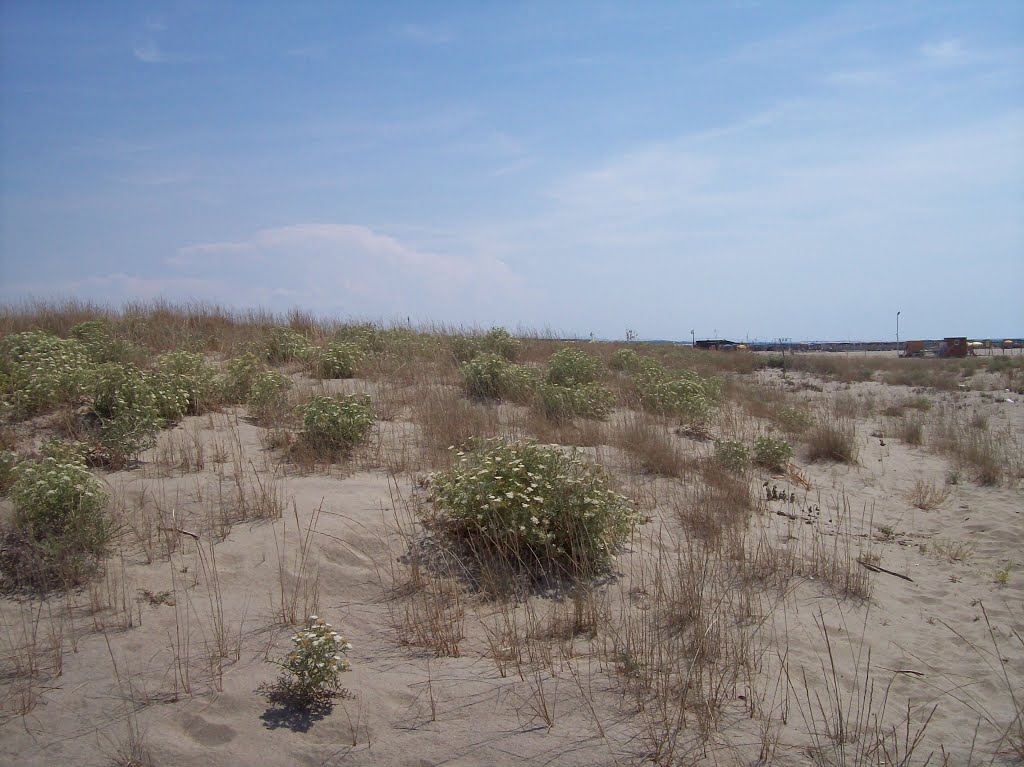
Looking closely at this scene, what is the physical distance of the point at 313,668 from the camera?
3.17 metres

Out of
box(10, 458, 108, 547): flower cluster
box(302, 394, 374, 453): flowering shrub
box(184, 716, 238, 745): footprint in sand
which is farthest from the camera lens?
box(302, 394, 374, 453): flowering shrub

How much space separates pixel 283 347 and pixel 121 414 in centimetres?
417

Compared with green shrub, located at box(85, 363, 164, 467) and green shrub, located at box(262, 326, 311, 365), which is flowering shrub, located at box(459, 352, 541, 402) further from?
green shrub, located at box(85, 363, 164, 467)

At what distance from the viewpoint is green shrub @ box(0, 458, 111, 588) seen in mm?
4004

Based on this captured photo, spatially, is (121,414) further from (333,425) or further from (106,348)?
(106,348)

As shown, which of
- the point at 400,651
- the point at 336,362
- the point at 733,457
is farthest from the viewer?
the point at 336,362

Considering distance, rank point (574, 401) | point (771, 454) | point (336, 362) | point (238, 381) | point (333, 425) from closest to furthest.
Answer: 1. point (333, 425)
2. point (238, 381)
3. point (771, 454)
4. point (574, 401)
5. point (336, 362)

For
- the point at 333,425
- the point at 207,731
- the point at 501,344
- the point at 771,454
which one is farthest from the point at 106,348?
the point at 771,454

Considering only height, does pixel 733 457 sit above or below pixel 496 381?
below

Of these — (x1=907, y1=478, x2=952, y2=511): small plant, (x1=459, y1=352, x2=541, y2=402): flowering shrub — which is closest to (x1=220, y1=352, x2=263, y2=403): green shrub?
(x1=459, y1=352, x2=541, y2=402): flowering shrub

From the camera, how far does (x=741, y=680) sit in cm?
357

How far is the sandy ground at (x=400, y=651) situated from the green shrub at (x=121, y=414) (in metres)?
0.24

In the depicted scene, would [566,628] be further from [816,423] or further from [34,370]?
[816,423]

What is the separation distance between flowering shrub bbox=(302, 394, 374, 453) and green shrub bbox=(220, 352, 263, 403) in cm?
160
